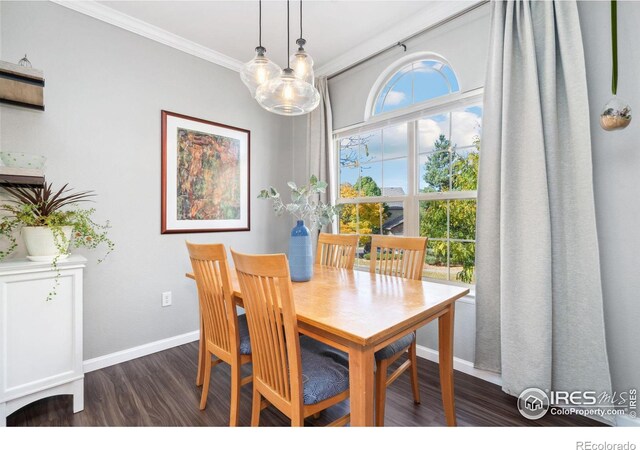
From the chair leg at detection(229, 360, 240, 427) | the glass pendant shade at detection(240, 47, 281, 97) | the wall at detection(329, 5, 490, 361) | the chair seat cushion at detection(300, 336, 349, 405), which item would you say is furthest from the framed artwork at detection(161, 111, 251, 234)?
the chair seat cushion at detection(300, 336, 349, 405)

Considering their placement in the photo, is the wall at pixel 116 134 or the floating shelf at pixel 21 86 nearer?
the floating shelf at pixel 21 86

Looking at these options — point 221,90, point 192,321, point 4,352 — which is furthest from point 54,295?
point 221,90

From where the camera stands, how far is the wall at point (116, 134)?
211 cm

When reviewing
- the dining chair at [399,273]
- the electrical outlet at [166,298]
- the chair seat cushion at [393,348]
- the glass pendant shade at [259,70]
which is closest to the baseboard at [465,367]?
the dining chair at [399,273]

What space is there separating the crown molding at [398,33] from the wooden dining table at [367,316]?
1.98 meters

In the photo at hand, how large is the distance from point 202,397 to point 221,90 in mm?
2626

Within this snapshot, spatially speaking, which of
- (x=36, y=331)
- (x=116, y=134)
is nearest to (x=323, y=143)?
(x=116, y=134)

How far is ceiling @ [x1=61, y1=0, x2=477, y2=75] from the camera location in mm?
2293

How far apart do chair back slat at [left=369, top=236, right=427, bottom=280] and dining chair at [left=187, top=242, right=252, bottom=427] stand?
3.40 feet

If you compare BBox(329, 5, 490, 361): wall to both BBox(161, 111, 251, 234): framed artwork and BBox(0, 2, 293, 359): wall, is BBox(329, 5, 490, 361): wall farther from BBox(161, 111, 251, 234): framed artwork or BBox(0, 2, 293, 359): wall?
BBox(0, 2, 293, 359): wall

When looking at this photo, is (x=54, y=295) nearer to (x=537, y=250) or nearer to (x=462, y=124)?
(x=537, y=250)

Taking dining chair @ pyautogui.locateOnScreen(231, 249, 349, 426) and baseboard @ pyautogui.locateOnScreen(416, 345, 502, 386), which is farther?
baseboard @ pyautogui.locateOnScreen(416, 345, 502, 386)

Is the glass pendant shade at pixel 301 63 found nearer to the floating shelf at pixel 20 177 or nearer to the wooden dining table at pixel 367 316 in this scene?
the wooden dining table at pixel 367 316
